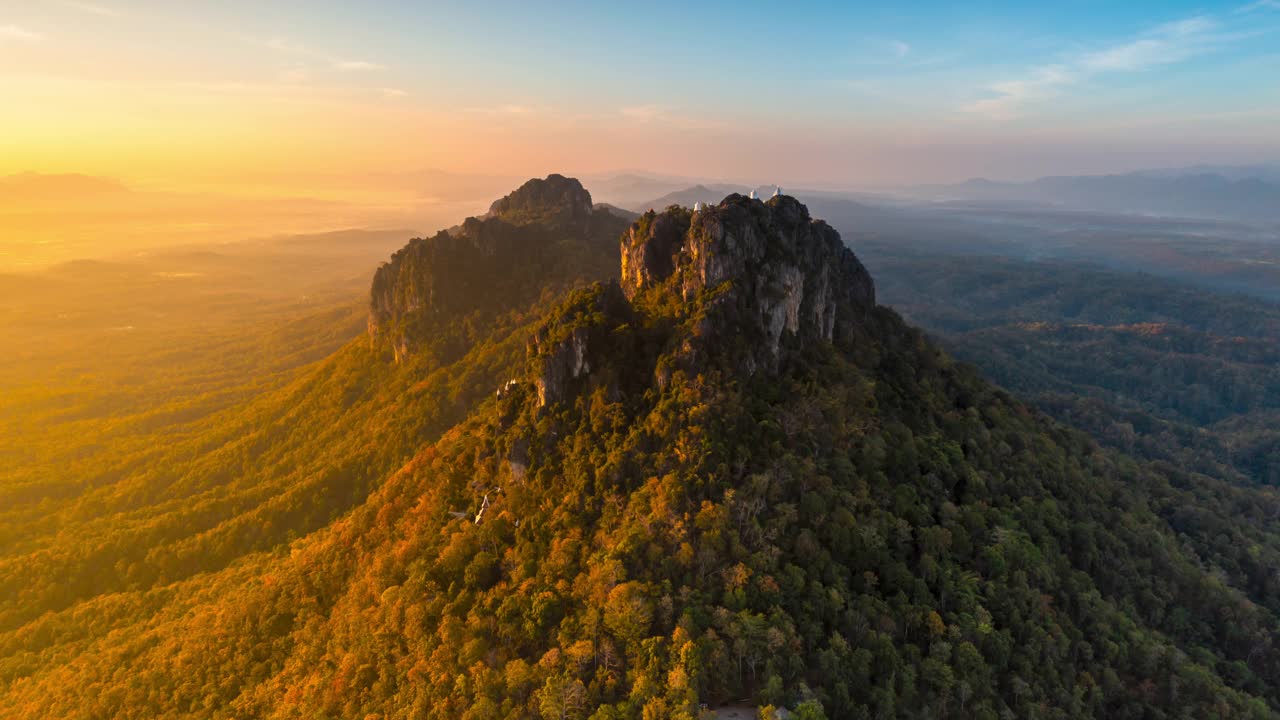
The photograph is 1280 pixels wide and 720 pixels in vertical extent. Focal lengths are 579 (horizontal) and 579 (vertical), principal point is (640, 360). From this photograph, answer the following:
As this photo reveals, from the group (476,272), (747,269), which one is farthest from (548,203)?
(747,269)

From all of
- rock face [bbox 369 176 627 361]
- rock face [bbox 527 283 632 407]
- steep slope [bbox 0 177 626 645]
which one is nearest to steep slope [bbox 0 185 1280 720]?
rock face [bbox 527 283 632 407]

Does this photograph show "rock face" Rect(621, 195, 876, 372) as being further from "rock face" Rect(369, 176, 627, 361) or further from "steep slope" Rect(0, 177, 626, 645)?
"rock face" Rect(369, 176, 627, 361)

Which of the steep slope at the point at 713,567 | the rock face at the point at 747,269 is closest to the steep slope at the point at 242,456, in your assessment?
the steep slope at the point at 713,567

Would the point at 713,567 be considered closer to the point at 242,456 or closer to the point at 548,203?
the point at 242,456

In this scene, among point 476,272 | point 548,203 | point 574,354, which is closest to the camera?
point 574,354

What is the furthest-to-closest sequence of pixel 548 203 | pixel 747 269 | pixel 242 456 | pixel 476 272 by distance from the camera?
pixel 548 203 → pixel 476 272 → pixel 242 456 → pixel 747 269

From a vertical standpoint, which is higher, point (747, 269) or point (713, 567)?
point (747, 269)

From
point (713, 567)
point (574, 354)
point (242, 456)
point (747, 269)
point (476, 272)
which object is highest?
point (747, 269)
